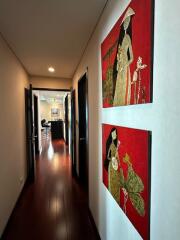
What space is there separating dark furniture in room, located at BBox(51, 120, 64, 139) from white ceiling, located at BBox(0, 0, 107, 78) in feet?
20.7

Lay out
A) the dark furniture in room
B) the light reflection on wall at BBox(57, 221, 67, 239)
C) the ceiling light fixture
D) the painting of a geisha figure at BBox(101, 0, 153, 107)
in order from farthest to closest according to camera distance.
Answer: the dark furniture in room, the ceiling light fixture, the light reflection on wall at BBox(57, 221, 67, 239), the painting of a geisha figure at BBox(101, 0, 153, 107)

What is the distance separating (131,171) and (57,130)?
8417mm

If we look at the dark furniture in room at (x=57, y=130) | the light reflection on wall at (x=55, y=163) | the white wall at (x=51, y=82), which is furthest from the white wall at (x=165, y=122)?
the dark furniture in room at (x=57, y=130)

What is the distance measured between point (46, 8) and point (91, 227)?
8.68ft

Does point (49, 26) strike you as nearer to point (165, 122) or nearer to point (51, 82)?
point (165, 122)

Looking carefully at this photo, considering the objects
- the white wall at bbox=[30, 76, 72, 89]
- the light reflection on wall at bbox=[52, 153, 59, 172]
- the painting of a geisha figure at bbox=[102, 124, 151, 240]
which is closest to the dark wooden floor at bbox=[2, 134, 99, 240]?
the light reflection on wall at bbox=[52, 153, 59, 172]

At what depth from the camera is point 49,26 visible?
181 cm

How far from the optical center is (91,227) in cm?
200

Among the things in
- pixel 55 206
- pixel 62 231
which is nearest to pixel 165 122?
pixel 62 231

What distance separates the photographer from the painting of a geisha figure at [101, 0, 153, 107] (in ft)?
2.68

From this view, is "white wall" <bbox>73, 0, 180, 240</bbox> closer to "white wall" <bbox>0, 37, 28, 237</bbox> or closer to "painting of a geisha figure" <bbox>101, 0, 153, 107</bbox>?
"painting of a geisha figure" <bbox>101, 0, 153, 107</bbox>

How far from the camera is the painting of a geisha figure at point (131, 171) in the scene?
0.87 meters

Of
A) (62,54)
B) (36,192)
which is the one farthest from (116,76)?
(36,192)

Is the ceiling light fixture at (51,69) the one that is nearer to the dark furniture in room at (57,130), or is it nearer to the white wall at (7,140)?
the white wall at (7,140)
